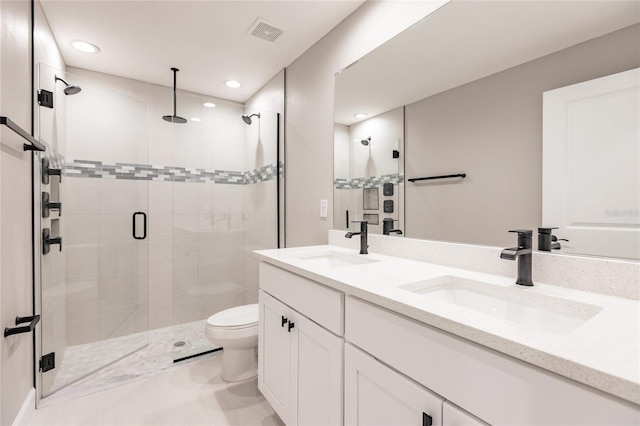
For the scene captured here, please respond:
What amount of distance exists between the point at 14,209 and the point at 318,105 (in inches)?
72.2

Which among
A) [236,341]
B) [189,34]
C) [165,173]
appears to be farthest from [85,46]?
[236,341]

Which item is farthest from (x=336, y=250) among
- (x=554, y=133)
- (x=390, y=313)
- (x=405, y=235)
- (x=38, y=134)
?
(x=38, y=134)

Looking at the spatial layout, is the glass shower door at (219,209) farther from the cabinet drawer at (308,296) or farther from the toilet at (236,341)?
the cabinet drawer at (308,296)

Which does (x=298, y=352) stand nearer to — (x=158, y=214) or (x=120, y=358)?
(x=120, y=358)

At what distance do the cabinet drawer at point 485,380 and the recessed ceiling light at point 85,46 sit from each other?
2.82 m

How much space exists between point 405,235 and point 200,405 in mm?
1605

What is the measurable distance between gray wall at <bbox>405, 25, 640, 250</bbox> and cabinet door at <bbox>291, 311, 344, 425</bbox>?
0.70 meters

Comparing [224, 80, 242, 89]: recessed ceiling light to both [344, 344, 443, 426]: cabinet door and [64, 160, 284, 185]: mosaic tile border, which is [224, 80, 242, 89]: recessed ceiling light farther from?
[344, 344, 443, 426]: cabinet door

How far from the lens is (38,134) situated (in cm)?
180

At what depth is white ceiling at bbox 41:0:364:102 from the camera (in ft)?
6.00

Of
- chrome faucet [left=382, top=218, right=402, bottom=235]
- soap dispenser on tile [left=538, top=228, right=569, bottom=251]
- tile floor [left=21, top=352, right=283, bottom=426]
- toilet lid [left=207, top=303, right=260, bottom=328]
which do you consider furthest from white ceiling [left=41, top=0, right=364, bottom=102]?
Answer: tile floor [left=21, top=352, right=283, bottom=426]

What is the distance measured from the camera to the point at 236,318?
7.00 feet

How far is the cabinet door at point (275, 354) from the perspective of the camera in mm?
1413

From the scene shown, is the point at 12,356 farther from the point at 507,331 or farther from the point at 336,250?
the point at 507,331
